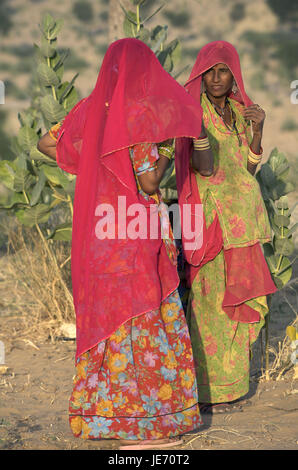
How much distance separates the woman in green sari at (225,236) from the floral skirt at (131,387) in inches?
24.6

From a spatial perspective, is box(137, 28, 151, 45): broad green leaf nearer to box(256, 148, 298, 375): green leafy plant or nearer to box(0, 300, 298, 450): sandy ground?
box(256, 148, 298, 375): green leafy plant

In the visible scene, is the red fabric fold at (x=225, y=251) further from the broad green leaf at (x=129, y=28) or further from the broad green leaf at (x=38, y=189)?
the broad green leaf at (x=38, y=189)

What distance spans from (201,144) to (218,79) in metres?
0.44

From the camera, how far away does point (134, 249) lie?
3.04 m

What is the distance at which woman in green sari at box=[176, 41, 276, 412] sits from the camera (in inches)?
142

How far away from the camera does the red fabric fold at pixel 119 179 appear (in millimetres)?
2947

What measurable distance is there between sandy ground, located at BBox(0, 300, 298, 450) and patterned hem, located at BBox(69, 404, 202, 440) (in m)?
0.17

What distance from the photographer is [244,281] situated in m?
3.69

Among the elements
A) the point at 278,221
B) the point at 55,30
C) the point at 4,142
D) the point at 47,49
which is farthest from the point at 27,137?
the point at 4,142

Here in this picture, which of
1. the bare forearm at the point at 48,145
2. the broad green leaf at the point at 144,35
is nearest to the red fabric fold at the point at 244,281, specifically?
the bare forearm at the point at 48,145

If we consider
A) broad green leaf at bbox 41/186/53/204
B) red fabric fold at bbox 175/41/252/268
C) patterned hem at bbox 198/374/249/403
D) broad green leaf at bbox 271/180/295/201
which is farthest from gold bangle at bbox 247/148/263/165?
broad green leaf at bbox 41/186/53/204

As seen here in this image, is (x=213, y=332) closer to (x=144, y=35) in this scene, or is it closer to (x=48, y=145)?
(x=48, y=145)
